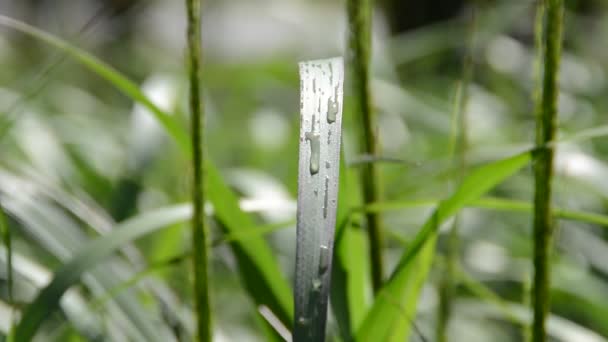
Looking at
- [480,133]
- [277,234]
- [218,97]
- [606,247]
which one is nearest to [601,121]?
[480,133]

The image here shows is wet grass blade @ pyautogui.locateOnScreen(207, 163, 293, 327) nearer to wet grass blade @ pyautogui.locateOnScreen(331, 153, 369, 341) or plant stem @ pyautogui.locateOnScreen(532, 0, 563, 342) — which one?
wet grass blade @ pyautogui.locateOnScreen(331, 153, 369, 341)

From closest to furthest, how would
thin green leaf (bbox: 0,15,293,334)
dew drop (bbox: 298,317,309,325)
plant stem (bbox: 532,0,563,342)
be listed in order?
1. dew drop (bbox: 298,317,309,325)
2. plant stem (bbox: 532,0,563,342)
3. thin green leaf (bbox: 0,15,293,334)

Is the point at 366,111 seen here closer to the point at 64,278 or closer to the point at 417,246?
the point at 417,246

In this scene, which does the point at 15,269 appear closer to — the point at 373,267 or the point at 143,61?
the point at 373,267

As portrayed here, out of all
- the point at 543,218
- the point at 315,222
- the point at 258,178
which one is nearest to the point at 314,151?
the point at 315,222

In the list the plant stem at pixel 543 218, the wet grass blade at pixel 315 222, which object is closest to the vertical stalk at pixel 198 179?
the wet grass blade at pixel 315 222

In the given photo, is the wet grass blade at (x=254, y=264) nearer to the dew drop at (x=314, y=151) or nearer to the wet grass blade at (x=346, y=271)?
the wet grass blade at (x=346, y=271)

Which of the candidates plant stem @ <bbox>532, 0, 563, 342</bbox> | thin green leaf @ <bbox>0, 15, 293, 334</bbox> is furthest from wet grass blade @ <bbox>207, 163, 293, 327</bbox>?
plant stem @ <bbox>532, 0, 563, 342</bbox>
